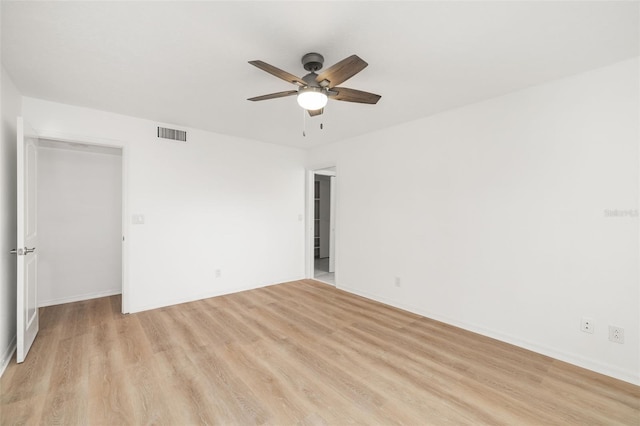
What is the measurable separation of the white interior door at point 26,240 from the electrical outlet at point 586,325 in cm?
481

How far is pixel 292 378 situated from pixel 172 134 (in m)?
3.48

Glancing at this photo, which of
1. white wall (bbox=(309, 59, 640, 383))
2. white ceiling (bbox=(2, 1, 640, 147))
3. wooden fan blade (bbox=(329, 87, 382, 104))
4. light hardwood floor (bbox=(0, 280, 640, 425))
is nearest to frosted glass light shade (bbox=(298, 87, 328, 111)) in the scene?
wooden fan blade (bbox=(329, 87, 382, 104))

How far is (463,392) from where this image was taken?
209 cm

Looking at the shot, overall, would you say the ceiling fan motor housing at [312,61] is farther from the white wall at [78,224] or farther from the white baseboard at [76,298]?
the white baseboard at [76,298]

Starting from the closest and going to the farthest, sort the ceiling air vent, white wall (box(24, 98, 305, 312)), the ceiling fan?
the ceiling fan, white wall (box(24, 98, 305, 312)), the ceiling air vent

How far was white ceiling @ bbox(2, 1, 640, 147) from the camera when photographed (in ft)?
5.57

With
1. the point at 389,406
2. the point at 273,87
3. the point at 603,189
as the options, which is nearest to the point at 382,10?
the point at 273,87

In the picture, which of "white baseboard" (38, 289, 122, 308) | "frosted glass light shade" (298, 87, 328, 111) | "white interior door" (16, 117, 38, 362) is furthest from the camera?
"white baseboard" (38, 289, 122, 308)

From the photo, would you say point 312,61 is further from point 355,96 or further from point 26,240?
point 26,240

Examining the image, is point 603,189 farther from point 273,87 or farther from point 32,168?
point 32,168

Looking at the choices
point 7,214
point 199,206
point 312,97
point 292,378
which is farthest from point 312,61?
point 7,214

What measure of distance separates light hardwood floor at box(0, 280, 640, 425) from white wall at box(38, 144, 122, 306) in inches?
38.5

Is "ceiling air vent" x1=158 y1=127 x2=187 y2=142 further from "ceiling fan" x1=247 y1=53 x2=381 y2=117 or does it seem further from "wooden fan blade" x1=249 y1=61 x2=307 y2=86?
"wooden fan blade" x1=249 y1=61 x2=307 y2=86

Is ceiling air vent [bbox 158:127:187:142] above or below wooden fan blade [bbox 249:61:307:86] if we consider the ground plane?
above
